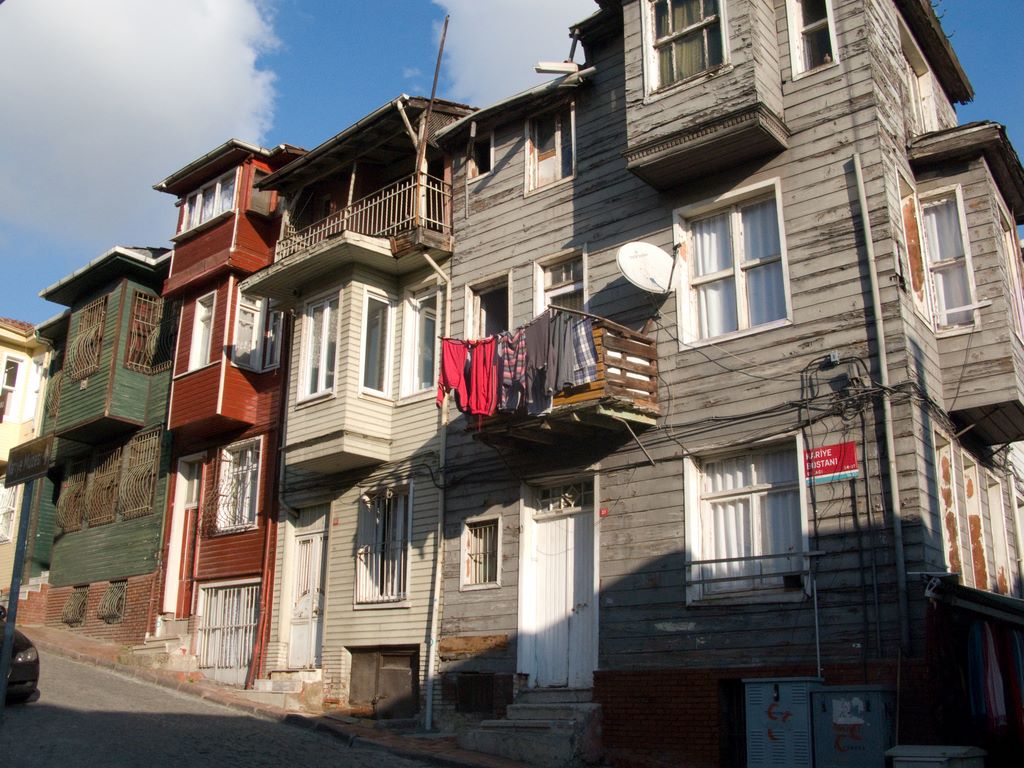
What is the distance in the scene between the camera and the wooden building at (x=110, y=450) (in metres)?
23.5

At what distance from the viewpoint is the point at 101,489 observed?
2545 cm

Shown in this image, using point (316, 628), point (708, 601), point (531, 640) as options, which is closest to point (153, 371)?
point (316, 628)

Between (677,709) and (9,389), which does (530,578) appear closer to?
(677,709)

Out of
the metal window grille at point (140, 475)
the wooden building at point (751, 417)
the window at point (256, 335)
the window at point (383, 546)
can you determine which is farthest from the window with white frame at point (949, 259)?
the metal window grille at point (140, 475)

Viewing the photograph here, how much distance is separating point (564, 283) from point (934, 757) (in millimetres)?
9186

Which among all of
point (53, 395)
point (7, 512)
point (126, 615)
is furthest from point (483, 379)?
point (7, 512)

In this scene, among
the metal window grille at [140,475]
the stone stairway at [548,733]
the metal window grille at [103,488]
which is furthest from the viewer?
the metal window grille at [103,488]

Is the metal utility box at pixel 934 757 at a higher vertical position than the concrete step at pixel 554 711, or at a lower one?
lower

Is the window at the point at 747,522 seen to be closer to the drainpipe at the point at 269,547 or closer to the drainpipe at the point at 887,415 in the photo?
the drainpipe at the point at 887,415

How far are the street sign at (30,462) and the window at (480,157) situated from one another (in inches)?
356

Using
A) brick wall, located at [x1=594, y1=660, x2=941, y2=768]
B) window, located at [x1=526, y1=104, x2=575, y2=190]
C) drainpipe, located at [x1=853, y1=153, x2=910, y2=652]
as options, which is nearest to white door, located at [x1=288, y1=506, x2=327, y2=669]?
brick wall, located at [x1=594, y1=660, x2=941, y2=768]

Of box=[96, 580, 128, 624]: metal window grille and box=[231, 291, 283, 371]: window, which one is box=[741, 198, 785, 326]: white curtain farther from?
box=[96, 580, 128, 624]: metal window grille

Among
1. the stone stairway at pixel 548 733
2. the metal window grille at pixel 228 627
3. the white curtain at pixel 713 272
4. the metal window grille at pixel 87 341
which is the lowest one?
the stone stairway at pixel 548 733

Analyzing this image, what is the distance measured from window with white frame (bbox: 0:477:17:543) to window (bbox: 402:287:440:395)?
16631 millimetres
